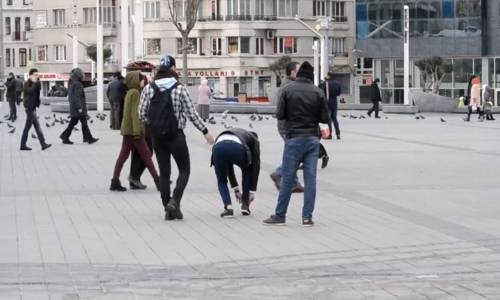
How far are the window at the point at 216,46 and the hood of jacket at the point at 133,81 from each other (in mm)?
65530

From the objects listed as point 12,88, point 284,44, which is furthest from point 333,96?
point 284,44

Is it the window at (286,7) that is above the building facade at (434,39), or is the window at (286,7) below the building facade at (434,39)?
above

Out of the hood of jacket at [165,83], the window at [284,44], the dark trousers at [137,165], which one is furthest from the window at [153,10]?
the hood of jacket at [165,83]

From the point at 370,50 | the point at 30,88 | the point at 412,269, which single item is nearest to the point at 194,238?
the point at 412,269

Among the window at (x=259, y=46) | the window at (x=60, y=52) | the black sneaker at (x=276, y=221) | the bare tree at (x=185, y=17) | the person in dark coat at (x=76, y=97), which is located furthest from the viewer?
the window at (x=60, y=52)

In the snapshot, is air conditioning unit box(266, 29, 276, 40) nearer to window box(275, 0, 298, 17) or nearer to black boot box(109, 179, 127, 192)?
window box(275, 0, 298, 17)

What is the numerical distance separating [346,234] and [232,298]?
343cm

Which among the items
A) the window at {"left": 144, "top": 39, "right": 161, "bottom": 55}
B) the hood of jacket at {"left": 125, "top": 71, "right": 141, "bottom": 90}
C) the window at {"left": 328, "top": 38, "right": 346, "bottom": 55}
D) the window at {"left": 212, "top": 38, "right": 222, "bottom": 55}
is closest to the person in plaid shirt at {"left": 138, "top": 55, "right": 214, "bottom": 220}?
the hood of jacket at {"left": 125, "top": 71, "right": 141, "bottom": 90}

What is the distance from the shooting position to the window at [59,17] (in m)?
92.5

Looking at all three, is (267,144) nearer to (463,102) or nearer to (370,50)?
(463,102)

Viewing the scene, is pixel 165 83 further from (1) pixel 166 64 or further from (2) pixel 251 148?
(2) pixel 251 148

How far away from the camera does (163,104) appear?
12.3m

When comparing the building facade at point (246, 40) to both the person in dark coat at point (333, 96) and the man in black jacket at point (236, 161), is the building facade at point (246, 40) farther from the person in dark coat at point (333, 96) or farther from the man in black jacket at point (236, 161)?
the man in black jacket at point (236, 161)

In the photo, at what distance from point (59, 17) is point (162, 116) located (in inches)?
3256
